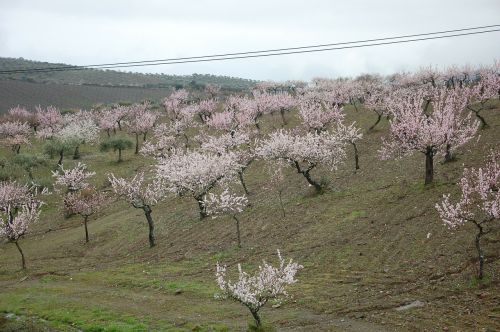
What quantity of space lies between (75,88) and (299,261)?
420ft

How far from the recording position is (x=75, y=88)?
13788 centimetres

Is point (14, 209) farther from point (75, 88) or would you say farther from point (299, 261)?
point (75, 88)

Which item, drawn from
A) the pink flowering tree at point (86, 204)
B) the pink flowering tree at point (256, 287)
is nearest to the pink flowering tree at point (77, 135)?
the pink flowering tree at point (86, 204)

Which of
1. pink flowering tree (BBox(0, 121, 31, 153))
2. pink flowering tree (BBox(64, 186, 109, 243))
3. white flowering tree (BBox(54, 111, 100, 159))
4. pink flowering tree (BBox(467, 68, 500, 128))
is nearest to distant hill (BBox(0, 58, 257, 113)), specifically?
pink flowering tree (BBox(0, 121, 31, 153))

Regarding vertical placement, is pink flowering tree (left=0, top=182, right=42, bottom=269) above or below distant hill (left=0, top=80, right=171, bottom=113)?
below

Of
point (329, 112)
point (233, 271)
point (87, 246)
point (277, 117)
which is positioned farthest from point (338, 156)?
point (277, 117)

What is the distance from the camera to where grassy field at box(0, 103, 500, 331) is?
18.9m

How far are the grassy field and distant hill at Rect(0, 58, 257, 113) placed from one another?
86804 millimetres

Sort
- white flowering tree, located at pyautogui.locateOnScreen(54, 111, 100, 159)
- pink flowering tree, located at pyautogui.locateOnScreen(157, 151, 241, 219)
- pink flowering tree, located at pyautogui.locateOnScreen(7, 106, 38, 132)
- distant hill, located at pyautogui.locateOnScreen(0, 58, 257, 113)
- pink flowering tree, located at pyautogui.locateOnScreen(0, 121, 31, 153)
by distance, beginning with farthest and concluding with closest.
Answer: distant hill, located at pyautogui.locateOnScreen(0, 58, 257, 113) → pink flowering tree, located at pyautogui.locateOnScreen(7, 106, 38, 132) → pink flowering tree, located at pyautogui.locateOnScreen(0, 121, 31, 153) → white flowering tree, located at pyautogui.locateOnScreen(54, 111, 100, 159) → pink flowering tree, located at pyautogui.locateOnScreen(157, 151, 241, 219)

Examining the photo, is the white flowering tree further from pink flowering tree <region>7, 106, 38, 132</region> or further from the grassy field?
the grassy field

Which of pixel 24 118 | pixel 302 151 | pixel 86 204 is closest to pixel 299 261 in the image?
pixel 302 151

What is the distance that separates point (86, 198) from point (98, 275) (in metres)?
14.7

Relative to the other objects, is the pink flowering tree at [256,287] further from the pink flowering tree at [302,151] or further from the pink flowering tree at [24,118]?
the pink flowering tree at [24,118]

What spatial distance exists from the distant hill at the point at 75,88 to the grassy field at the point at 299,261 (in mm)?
86804
